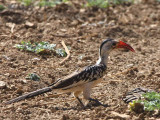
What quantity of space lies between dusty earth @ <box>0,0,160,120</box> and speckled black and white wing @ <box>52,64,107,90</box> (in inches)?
13.2

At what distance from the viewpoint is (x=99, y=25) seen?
9828 millimetres

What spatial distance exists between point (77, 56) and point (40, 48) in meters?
0.78

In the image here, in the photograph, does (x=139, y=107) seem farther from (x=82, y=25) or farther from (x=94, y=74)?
(x=82, y=25)

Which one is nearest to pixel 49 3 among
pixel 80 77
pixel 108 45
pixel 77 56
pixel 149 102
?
pixel 77 56

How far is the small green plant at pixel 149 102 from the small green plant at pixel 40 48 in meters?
2.84

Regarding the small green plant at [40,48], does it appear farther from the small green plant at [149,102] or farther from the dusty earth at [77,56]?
the small green plant at [149,102]

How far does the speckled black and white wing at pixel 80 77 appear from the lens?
18.0ft

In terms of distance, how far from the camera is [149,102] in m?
5.04

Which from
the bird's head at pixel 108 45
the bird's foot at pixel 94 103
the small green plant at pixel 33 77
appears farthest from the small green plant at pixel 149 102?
the small green plant at pixel 33 77

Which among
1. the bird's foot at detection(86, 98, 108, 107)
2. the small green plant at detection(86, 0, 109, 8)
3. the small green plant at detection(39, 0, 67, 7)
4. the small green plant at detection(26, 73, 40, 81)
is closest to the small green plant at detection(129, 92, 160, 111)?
the bird's foot at detection(86, 98, 108, 107)

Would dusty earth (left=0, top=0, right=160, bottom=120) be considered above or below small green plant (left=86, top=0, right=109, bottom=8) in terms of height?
below

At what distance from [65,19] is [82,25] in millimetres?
571

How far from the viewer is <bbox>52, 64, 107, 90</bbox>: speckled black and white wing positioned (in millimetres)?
5484

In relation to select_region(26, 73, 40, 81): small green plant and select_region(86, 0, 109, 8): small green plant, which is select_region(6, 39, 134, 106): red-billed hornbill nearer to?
select_region(26, 73, 40, 81): small green plant
